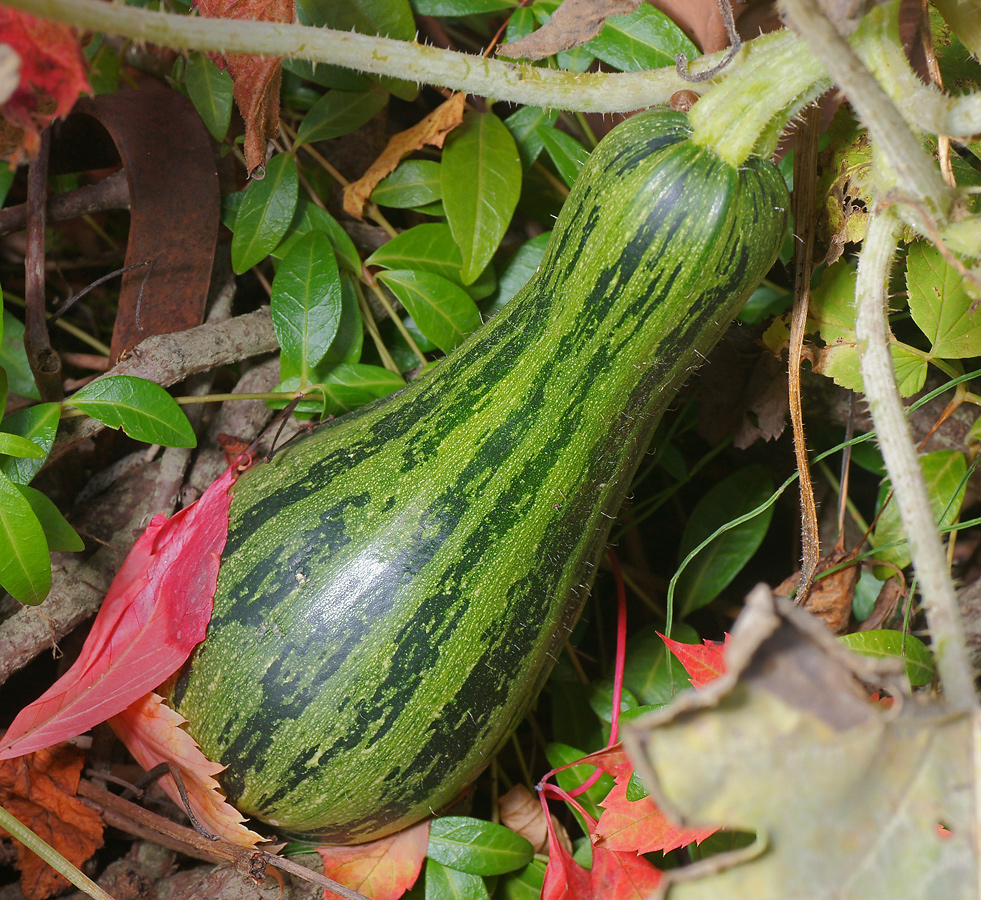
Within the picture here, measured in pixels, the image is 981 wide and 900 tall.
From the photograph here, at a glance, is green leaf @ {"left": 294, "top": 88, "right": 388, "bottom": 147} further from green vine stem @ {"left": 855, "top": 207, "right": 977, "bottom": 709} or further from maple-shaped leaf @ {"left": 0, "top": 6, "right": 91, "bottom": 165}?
green vine stem @ {"left": 855, "top": 207, "right": 977, "bottom": 709}

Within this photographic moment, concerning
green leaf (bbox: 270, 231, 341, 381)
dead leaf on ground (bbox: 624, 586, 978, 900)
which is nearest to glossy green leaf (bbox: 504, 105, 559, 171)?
green leaf (bbox: 270, 231, 341, 381)

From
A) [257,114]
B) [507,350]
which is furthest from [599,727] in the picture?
[257,114]

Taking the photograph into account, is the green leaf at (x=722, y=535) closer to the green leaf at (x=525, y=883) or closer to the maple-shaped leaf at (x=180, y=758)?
the green leaf at (x=525, y=883)

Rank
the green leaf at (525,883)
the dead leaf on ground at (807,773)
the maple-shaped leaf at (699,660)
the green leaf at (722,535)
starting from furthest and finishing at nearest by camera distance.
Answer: the green leaf at (722,535), the green leaf at (525,883), the maple-shaped leaf at (699,660), the dead leaf on ground at (807,773)

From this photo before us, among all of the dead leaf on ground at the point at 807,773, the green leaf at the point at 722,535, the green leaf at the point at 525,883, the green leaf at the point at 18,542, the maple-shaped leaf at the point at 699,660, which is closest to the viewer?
the dead leaf on ground at the point at 807,773

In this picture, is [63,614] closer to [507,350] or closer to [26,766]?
[26,766]

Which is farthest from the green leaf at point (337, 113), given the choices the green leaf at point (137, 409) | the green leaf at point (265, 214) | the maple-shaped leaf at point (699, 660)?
the maple-shaped leaf at point (699, 660)

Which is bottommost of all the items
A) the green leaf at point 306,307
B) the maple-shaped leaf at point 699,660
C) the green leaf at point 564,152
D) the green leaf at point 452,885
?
the green leaf at point 452,885

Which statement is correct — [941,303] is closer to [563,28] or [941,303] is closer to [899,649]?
[899,649]
